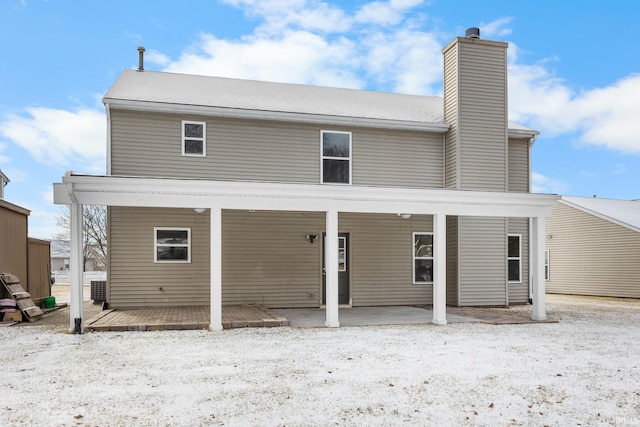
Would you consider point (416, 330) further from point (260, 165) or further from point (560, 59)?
point (560, 59)

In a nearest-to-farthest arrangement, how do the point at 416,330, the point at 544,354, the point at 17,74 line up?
the point at 544,354 < the point at 416,330 < the point at 17,74

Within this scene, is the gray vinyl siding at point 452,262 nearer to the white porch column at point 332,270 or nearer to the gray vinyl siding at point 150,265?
the white porch column at point 332,270

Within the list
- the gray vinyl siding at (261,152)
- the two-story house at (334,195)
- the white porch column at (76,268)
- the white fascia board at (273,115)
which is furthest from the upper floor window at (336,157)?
the white porch column at (76,268)

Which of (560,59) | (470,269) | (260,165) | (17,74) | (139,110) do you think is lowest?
(470,269)

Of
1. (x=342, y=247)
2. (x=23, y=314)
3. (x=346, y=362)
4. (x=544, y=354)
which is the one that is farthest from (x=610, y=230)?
(x=23, y=314)

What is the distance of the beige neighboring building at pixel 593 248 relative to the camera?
16.0 meters

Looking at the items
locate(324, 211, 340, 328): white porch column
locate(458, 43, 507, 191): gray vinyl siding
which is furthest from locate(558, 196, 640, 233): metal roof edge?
locate(324, 211, 340, 328): white porch column

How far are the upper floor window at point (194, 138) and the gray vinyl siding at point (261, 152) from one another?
4.2 inches

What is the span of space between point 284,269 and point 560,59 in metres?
13.3

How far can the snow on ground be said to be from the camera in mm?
4039

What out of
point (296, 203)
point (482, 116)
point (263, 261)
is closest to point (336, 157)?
point (263, 261)

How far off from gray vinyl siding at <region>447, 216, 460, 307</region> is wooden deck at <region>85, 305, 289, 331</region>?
199 inches

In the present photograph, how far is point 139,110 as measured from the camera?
10461 millimetres

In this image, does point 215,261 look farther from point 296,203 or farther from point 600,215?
point 600,215
